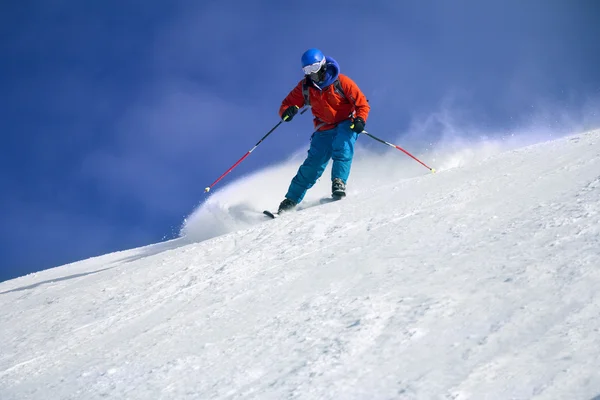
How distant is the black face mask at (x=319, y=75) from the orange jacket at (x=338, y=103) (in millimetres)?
142

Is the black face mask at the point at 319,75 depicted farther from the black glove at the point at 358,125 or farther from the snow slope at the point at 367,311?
the snow slope at the point at 367,311

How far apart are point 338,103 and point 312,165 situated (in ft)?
2.85

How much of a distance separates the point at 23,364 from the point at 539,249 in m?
2.98

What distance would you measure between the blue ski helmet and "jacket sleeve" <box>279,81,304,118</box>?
673 millimetres

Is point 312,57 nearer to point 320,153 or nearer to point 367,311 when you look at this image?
point 320,153

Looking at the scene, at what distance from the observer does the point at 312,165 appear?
Answer: 7230mm

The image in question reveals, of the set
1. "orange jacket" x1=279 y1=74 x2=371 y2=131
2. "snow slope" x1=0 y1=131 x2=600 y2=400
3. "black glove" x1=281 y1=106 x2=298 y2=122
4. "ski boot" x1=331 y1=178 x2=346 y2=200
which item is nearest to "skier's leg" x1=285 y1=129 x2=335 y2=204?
"orange jacket" x1=279 y1=74 x2=371 y2=131

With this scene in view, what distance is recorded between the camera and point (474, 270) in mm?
2670

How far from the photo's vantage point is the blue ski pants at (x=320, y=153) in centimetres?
689

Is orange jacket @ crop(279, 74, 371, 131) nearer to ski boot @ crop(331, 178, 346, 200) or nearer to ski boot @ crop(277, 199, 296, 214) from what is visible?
ski boot @ crop(331, 178, 346, 200)

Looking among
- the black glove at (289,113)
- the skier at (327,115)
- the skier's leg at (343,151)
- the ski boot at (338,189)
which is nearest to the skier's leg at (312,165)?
the skier at (327,115)

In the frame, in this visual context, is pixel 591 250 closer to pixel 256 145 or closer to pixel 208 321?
pixel 208 321

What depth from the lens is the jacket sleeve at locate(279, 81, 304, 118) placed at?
740cm


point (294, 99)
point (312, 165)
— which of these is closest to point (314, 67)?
point (294, 99)
